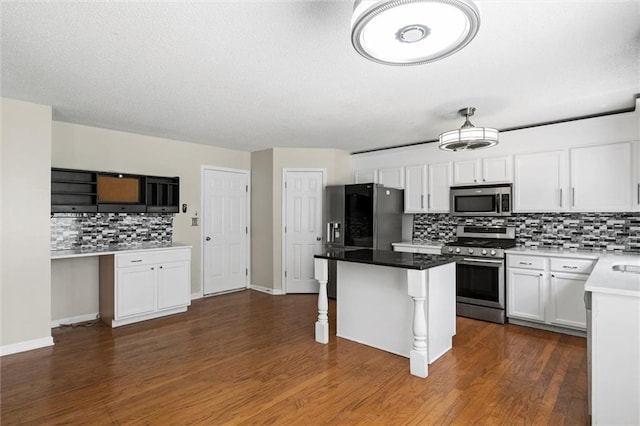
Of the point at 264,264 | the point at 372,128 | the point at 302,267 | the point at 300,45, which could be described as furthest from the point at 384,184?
the point at 300,45

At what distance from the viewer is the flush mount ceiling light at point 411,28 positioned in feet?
4.48

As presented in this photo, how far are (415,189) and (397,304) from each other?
251 cm

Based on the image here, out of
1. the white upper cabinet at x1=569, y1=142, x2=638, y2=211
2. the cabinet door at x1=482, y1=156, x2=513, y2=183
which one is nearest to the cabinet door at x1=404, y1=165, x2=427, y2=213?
the cabinet door at x1=482, y1=156, x2=513, y2=183

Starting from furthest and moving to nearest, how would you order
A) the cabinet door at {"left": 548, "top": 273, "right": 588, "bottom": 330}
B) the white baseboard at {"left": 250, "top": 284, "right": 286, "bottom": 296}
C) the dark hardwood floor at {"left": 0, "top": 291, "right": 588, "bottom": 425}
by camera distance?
the white baseboard at {"left": 250, "top": 284, "right": 286, "bottom": 296} → the cabinet door at {"left": 548, "top": 273, "right": 588, "bottom": 330} → the dark hardwood floor at {"left": 0, "top": 291, "right": 588, "bottom": 425}

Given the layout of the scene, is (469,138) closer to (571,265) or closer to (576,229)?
(571,265)

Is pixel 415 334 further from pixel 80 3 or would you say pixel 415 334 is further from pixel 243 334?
pixel 80 3

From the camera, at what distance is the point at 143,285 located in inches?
164

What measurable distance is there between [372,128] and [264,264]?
112 inches

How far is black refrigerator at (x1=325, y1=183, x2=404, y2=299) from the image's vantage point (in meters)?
5.10

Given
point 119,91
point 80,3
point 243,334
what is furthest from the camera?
point 243,334

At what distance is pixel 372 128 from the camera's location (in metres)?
4.46

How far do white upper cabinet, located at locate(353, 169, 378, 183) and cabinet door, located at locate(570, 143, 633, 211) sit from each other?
263cm

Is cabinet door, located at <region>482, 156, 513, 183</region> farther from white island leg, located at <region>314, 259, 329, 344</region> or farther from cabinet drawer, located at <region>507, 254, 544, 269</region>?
white island leg, located at <region>314, 259, 329, 344</region>

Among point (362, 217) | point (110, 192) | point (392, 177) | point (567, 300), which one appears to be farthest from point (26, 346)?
point (567, 300)
